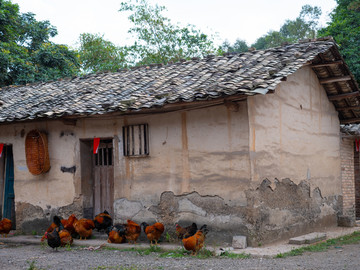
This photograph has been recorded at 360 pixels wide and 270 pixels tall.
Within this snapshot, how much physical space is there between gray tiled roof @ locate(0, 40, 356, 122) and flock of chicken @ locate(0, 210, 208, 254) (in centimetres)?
229

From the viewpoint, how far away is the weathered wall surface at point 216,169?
8.60 metres

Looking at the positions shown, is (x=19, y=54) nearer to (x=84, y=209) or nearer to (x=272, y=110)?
(x=84, y=209)

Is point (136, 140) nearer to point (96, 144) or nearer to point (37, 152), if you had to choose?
point (96, 144)

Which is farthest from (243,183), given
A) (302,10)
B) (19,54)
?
(302,10)

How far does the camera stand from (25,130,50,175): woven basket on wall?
415 inches

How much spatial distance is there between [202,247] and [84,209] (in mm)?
3512

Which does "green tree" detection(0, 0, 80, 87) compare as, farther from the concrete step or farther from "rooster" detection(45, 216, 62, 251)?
the concrete step

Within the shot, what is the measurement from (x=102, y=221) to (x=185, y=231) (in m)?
2.31

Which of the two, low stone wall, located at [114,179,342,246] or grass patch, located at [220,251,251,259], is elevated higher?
low stone wall, located at [114,179,342,246]

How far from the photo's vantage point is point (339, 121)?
12852mm

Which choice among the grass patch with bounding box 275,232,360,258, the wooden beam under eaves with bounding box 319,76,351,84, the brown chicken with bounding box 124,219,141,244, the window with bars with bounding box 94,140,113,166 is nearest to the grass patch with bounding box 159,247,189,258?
the brown chicken with bounding box 124,219,141,244

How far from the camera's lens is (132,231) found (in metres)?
9.05

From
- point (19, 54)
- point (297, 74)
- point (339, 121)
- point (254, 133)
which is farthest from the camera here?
point (19, 54)

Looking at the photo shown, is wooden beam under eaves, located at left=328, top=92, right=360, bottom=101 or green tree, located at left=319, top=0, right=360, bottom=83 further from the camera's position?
green tree, located at left=319, top=0, right=360, bottom=83
